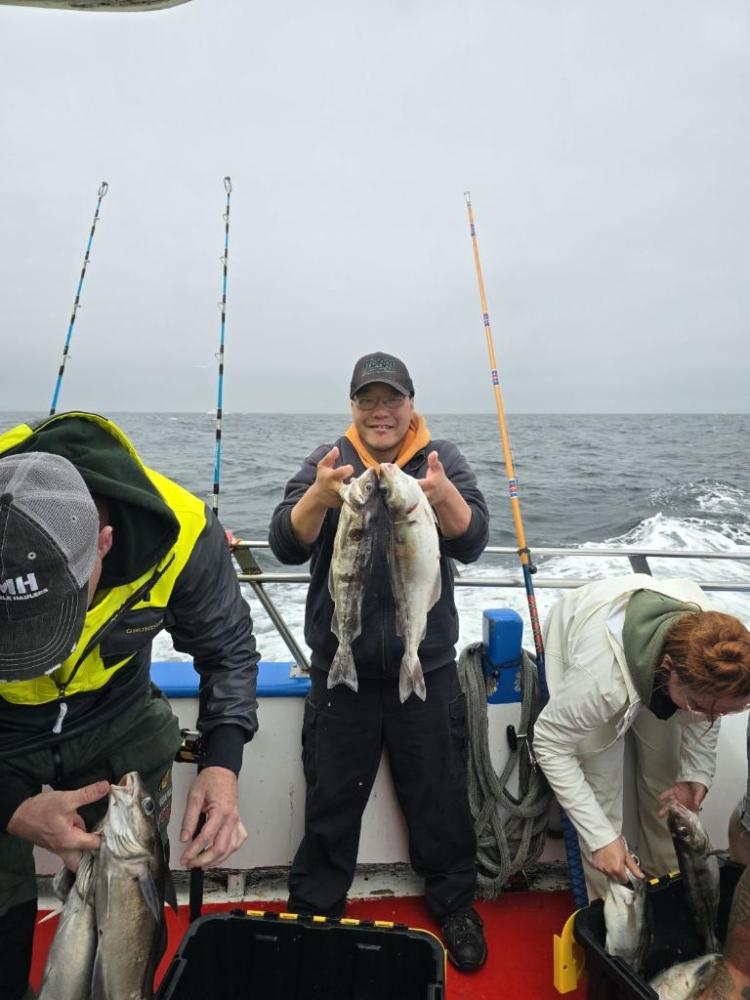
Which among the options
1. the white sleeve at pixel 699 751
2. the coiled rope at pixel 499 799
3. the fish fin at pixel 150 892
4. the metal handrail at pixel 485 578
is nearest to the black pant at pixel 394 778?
the coiled rope at pixel 499 799

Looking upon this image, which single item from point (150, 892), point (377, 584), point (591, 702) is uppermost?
point (377, 584)

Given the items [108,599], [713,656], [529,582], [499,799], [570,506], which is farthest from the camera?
[570,506]

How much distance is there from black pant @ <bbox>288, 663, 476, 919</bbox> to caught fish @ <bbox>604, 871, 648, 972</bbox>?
2.48 feet

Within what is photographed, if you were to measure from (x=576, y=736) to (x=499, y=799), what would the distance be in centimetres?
80

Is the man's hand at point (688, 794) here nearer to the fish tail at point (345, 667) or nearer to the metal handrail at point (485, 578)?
the metal handrail at point (485, 578)

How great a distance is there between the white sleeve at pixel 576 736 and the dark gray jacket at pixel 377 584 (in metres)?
0.49

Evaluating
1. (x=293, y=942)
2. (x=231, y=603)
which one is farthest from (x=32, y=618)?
(x=293, y=942)

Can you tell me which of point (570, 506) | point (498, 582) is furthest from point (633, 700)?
point (570, 506)

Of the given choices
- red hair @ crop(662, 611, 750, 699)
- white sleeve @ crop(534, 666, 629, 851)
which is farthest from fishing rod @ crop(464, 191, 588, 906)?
red hair @ crop(662, 611, 750, 699)

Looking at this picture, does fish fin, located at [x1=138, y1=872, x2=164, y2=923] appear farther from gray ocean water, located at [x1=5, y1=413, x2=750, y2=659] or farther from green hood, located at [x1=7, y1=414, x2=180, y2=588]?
gray ocean water, located at [x1=5, y1=413, x2=750, y2=659]

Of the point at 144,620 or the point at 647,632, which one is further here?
the point at 647,632

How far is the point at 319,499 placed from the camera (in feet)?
7.57

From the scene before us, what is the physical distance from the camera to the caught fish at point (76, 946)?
1612mm

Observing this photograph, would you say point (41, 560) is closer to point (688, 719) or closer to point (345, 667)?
point (345, 667)
